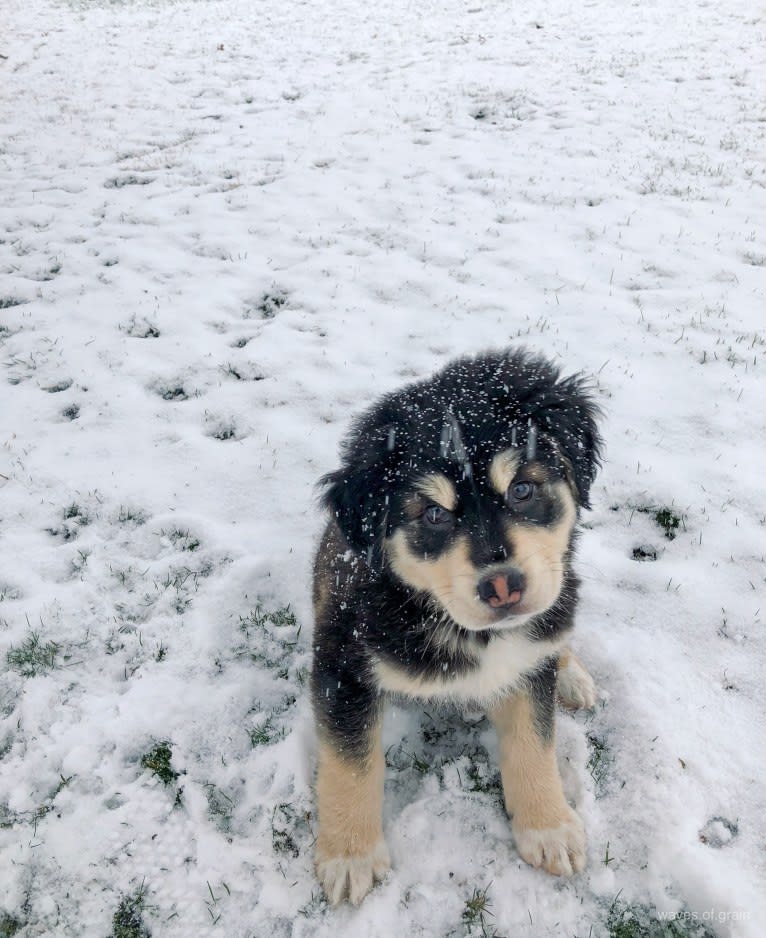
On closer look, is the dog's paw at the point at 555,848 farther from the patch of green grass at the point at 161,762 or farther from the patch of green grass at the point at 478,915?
the patch of green grass at the point at 161,762

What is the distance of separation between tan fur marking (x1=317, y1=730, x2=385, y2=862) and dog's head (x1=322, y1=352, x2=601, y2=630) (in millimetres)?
653

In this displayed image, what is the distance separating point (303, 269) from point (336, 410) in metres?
2.17

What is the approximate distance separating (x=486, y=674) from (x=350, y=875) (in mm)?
828

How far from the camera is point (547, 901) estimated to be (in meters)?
2.22

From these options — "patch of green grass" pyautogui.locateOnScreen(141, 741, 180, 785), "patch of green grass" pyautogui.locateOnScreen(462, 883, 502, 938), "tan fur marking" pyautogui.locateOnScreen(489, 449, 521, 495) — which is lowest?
"patch of green grass" pyautogui.locateOnScreen(141, 741, 180, 785)

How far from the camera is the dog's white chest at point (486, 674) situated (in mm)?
2271

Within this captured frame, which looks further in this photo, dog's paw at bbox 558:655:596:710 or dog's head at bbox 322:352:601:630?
dog's paw at bbox 558:655:596:710

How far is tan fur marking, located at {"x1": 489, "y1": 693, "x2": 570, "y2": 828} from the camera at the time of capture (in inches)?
91.7

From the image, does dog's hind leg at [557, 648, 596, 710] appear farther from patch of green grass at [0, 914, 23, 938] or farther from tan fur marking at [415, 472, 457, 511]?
patch of green grass at [0, 914, 23, 938]

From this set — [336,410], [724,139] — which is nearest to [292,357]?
[336,410]

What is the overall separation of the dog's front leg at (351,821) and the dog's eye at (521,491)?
939 mm

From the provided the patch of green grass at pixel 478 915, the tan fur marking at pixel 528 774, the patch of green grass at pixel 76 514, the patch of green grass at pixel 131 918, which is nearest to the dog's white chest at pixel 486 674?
the tan fur marking at pixel 528 774

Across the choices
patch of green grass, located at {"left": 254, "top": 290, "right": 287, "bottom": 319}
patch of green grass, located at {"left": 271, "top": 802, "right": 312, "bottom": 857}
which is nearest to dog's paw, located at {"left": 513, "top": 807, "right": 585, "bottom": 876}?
patch of green grass, located at {"left": 271, "top": 802, "right": 312, "bottom": 857}

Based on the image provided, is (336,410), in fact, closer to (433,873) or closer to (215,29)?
(433,873)
